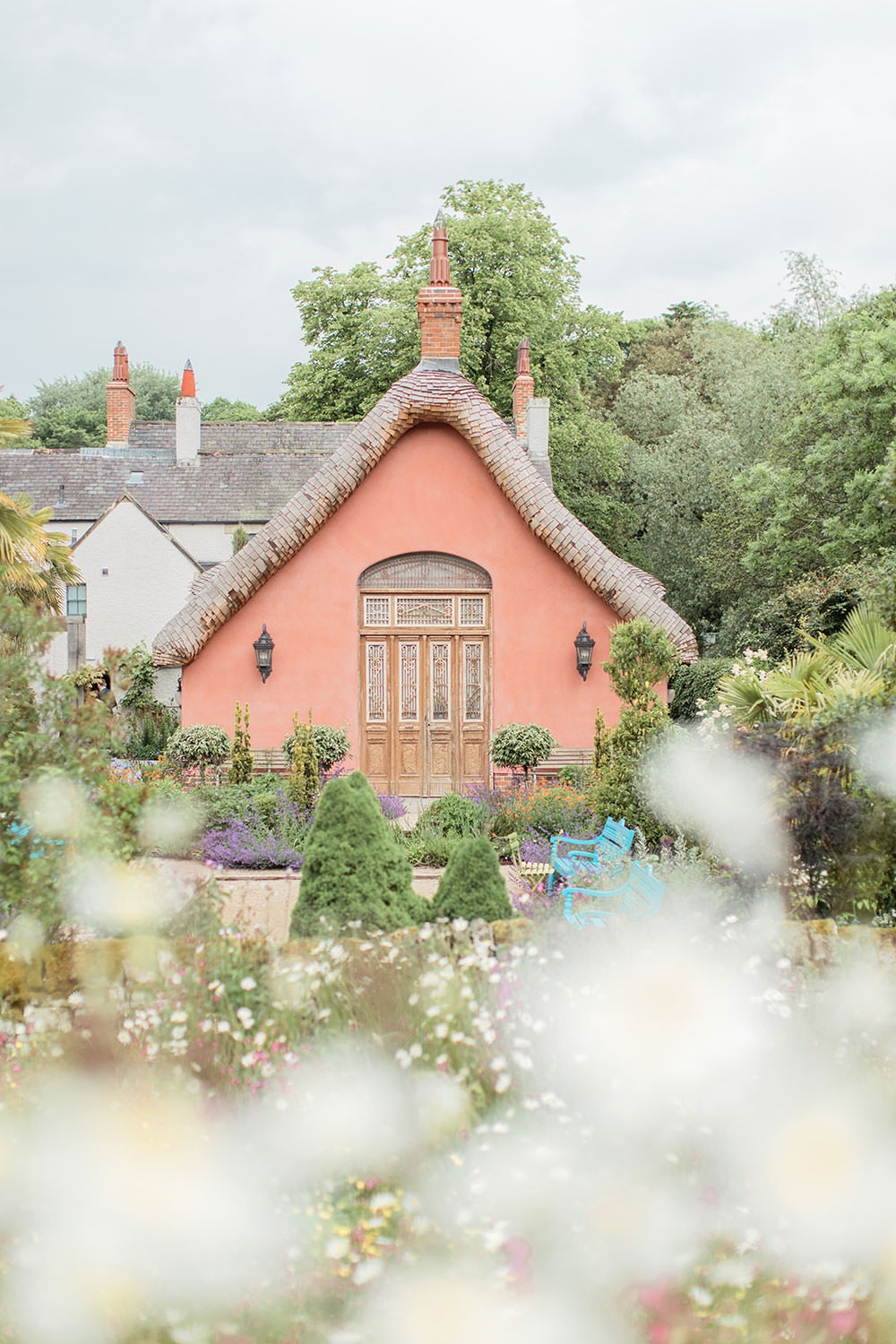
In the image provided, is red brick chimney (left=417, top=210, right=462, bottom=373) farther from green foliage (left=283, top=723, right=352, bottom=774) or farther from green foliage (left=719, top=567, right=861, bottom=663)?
green foliage (left=719, top=567, right=861, bottom=663)

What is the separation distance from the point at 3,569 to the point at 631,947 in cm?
1056

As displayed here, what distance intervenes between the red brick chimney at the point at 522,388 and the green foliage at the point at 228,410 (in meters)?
32.7

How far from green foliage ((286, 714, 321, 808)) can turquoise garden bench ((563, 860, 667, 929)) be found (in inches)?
198

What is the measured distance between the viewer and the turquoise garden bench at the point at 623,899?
7168 millimetres

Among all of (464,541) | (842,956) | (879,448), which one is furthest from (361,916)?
(879,448)

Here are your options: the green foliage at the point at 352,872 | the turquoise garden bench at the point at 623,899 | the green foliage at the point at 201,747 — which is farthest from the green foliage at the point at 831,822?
the green foliage at the point at 201,747

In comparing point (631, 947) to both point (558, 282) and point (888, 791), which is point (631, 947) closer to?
point (888, 791)

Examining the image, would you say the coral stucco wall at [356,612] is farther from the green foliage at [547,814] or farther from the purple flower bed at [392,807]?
the green foliage at [547,814]

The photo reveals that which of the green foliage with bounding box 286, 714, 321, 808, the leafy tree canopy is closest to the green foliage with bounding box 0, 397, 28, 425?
the leafy tree canopy

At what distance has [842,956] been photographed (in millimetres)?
5738

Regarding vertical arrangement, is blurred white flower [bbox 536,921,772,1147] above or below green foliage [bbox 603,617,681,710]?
below

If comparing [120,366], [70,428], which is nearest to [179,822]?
[120,366]

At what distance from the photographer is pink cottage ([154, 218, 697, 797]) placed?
1420cm

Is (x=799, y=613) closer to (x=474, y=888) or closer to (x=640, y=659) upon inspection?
(x=640, y=659)
